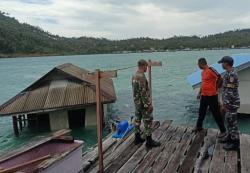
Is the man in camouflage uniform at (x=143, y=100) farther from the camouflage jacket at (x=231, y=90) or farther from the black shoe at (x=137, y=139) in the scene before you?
the camouflage jacket at (x=231, y=90)

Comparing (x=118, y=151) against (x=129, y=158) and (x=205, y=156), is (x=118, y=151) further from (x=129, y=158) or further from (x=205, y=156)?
(x=205, y=156)

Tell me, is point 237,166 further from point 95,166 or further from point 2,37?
point 2,37

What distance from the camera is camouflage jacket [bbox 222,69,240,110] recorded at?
7156 millimetres

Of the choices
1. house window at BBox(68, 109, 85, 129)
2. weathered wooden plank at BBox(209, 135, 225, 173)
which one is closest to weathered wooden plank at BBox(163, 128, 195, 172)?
weathered wooden plank at BBox(209, 135, 225, 173)

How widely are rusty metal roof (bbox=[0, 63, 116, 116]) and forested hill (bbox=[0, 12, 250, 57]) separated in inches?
5098

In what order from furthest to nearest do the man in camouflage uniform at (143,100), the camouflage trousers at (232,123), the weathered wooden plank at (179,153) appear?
the man in camouflage uniform at (143,100), the camouflage trousers at (232,123), the weathered wooden plank at (179,153)

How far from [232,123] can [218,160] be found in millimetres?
900

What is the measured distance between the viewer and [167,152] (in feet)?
25.1

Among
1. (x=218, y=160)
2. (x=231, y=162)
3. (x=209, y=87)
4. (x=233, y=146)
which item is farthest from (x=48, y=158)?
(x=209, y=87)

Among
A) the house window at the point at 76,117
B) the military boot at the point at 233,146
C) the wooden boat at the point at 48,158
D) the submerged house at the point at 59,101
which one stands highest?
the wooden boat at the point at 48,158

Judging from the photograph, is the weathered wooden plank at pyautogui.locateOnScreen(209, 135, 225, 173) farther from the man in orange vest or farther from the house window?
the house window

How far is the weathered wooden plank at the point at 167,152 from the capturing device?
22.3 feet

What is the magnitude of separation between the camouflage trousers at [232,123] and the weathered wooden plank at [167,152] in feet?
4.18

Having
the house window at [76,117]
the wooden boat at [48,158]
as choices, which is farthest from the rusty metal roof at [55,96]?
the wooden boat at [48,158]
